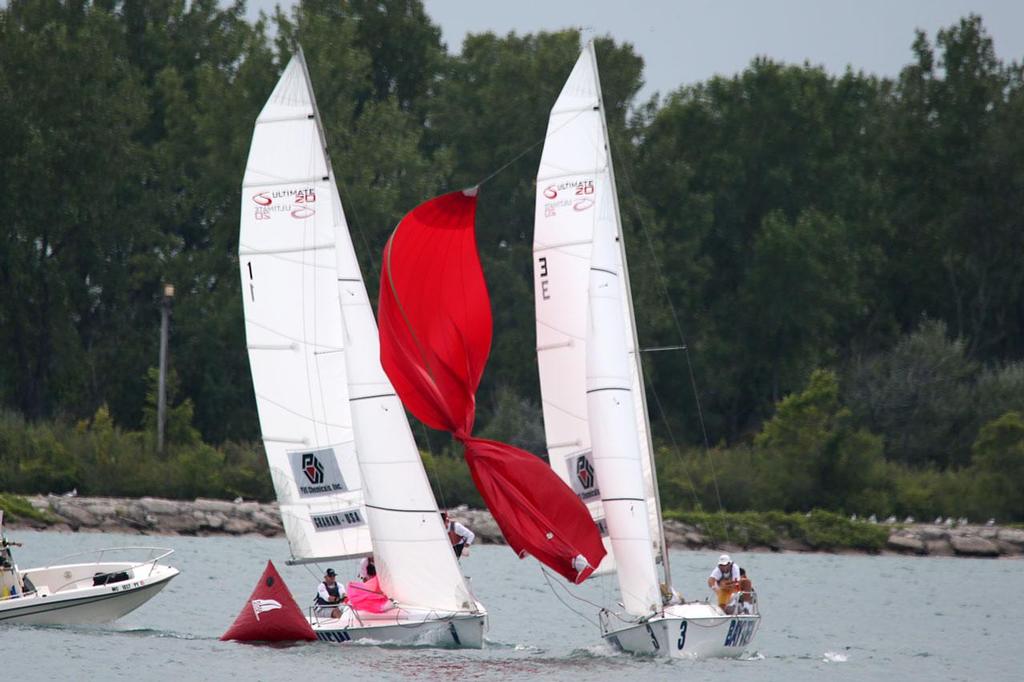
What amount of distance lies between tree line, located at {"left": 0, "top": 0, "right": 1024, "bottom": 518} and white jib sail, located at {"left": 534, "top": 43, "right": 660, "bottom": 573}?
27.7m

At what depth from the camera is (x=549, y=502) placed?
85.5 ft

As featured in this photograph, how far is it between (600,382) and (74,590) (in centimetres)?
946

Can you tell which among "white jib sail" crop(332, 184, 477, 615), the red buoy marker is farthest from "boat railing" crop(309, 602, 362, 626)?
"white jib sail" crop(332, 184, 477, 615)

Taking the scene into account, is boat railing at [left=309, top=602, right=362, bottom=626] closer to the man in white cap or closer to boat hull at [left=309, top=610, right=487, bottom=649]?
boat hull at [left=309, top=610, right=487, bottom=649]

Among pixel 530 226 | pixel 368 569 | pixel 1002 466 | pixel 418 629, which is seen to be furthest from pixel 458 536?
pixel 530 226

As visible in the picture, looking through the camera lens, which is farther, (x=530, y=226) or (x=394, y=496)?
(x=530, y=226)

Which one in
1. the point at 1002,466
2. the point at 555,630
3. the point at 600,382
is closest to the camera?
the point at 600,382

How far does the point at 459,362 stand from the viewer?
87.1ft

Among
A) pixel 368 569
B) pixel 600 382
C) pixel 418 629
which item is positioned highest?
pixel 600 382

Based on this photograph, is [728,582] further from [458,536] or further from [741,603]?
[458,536]

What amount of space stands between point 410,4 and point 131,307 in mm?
18625

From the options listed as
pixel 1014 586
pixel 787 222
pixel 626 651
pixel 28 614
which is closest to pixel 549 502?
pixel 626 651

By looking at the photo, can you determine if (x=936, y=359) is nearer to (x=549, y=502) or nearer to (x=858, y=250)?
(x=858, y=250)

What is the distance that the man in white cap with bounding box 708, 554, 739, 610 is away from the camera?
26.7m
